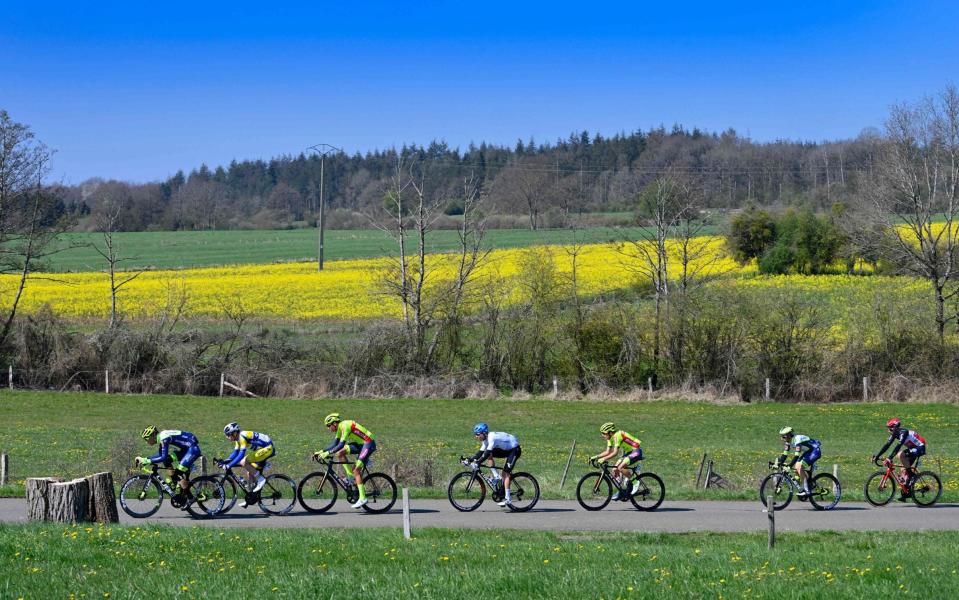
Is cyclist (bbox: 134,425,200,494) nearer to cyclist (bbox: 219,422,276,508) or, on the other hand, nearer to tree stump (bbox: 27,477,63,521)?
cyclist (bbox: 219,422,276,508)

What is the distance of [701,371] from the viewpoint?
44.5 m

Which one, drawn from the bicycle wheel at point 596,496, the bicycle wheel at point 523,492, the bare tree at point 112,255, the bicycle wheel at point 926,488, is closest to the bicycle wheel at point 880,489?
the bicycle wheel at point 926,488

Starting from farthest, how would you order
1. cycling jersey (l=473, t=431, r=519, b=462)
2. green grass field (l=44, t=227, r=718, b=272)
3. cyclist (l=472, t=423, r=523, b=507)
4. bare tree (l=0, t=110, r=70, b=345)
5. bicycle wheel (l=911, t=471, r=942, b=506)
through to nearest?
green grass field (l=44, t=227, r=718, b=272), bare tree (l=0, t=110, r=70, b=345), bicycle wheel (l=911, t=471, r=942, b=506), cycling jersey (l=473, t=431, r=519, b=462), cyclist (l=472, t=423, r=523, b=507)

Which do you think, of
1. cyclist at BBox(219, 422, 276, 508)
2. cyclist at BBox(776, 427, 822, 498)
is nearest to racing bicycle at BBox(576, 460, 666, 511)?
cyclist at BBox(776, 427, 822, 498)

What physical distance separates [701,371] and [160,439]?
3089cm

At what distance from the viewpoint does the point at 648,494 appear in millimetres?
18719

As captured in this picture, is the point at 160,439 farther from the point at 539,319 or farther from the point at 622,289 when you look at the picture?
the point at 622,289

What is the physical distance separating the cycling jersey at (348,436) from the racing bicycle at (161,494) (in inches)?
83.6

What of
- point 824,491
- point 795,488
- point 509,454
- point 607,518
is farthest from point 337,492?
point 824,491

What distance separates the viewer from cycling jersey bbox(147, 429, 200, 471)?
17656mm

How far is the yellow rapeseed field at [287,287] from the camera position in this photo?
184 ft

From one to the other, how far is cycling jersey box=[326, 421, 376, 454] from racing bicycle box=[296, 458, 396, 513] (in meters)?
0.30

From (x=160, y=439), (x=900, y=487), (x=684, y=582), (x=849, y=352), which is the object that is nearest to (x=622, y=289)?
(x=849, y=352)

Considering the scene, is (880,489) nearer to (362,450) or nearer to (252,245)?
(362,450)
